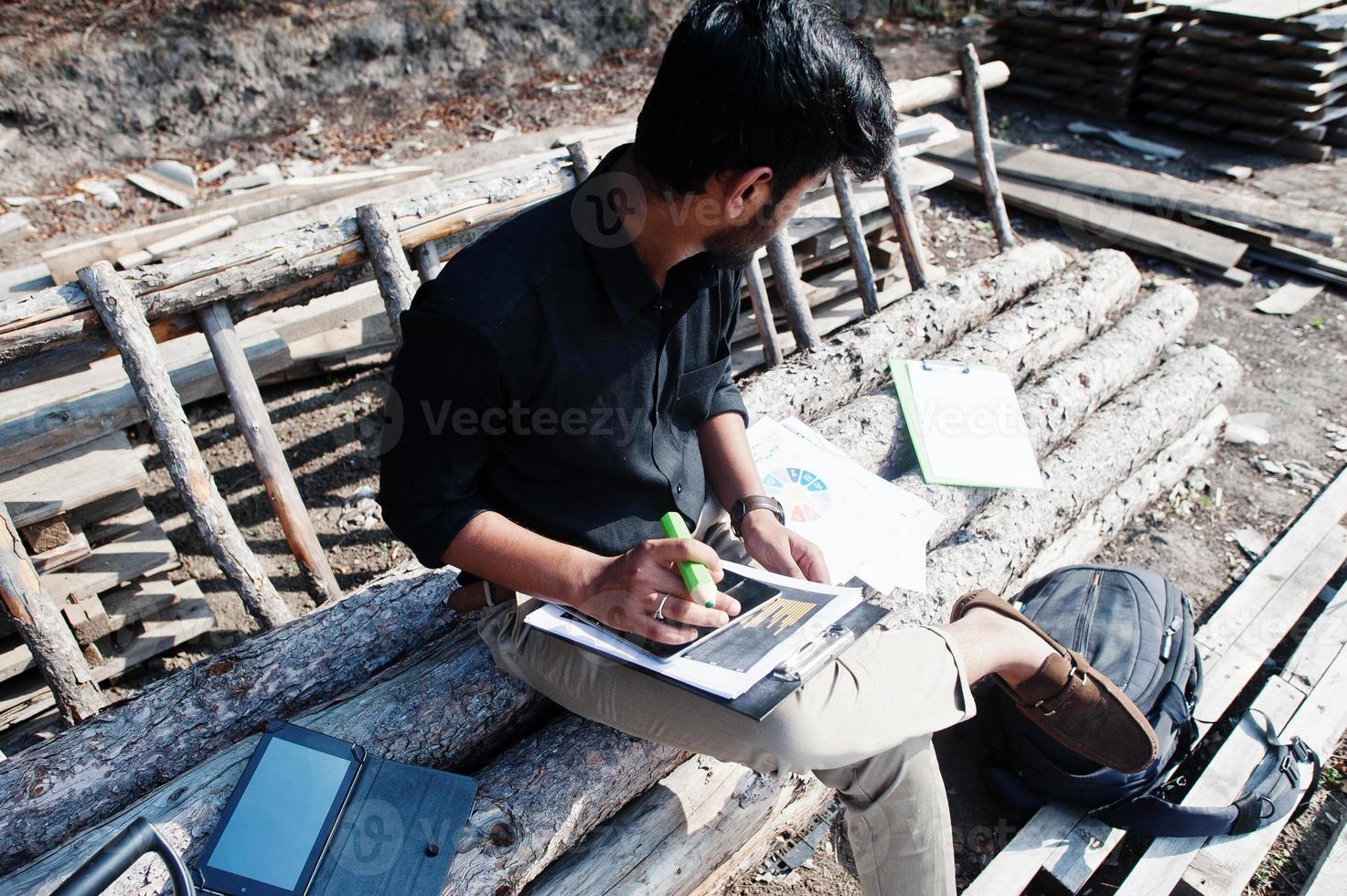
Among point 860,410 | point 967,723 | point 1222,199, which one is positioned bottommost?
point 967,723

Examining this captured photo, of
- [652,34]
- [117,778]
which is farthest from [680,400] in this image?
[652,34]

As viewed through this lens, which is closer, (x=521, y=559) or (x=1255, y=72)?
(x=521, y=559)

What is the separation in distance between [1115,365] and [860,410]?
1.33 metres

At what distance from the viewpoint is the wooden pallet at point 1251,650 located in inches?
98.3

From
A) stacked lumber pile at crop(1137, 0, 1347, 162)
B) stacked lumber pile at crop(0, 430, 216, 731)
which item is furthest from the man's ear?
stacked lumber pile at crop(1137, 0, 1347, 162)

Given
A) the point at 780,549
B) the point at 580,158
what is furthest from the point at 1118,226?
the point at 780,549

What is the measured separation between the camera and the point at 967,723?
9.99ft

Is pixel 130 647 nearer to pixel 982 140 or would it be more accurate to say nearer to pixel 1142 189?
pixel 982 140

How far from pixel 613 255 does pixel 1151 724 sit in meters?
2.13

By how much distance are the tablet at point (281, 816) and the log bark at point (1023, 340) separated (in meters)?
1.99

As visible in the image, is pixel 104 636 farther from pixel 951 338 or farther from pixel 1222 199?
pixel 1222 199

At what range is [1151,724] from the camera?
2.63m

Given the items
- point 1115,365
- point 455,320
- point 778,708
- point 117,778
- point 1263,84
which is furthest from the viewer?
point 1263,84

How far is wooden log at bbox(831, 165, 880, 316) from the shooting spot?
4328 mm
